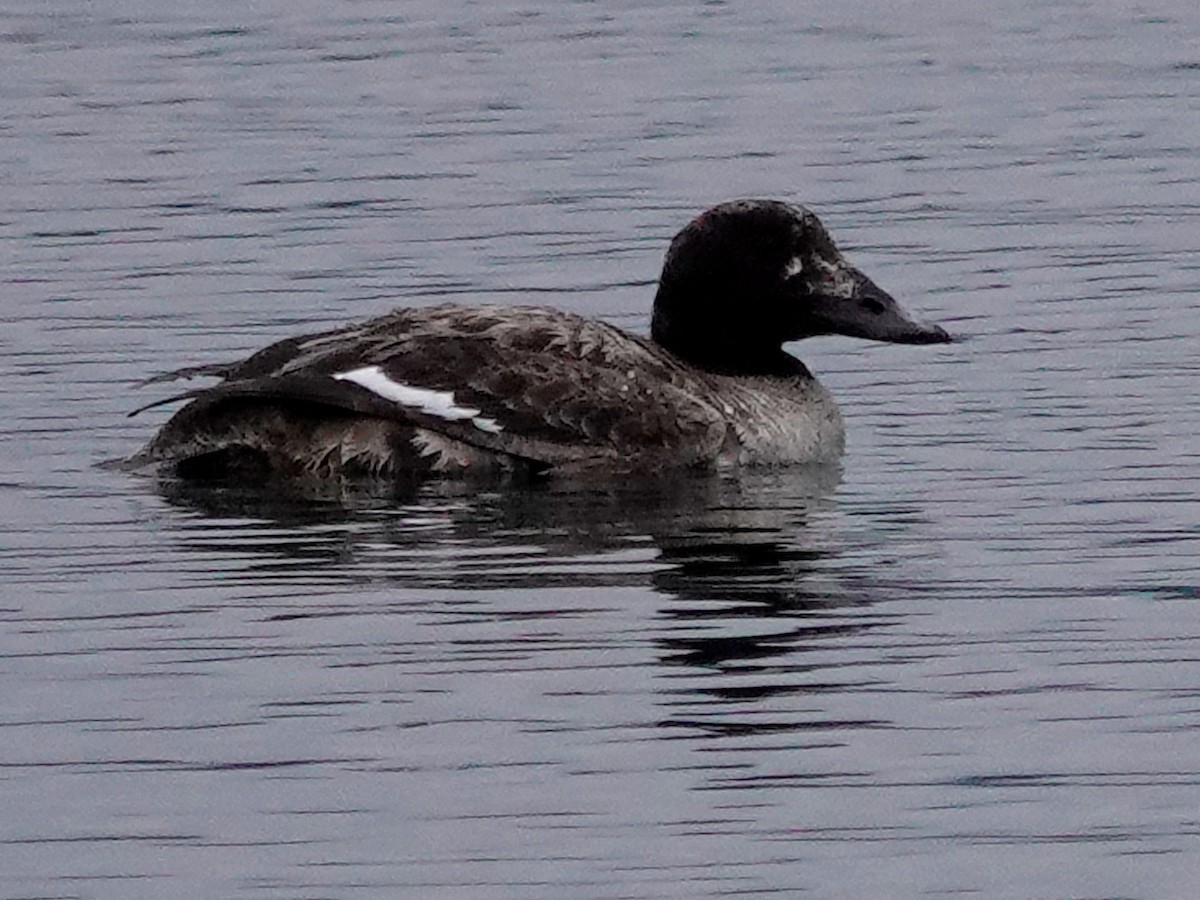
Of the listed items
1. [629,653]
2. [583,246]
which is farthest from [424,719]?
[583,246]

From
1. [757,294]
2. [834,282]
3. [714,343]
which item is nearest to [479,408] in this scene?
[714,343]

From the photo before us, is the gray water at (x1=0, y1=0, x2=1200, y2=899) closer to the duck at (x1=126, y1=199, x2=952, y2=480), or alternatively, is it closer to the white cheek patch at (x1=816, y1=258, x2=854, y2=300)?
the duck at (x1=126, y1=199, x2=952, y2=480)

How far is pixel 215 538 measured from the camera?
13.5 m

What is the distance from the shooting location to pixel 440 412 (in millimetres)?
14492

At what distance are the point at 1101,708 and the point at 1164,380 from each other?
17.8 feet

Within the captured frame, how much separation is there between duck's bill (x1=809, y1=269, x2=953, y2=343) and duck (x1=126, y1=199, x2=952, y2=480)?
13 cm

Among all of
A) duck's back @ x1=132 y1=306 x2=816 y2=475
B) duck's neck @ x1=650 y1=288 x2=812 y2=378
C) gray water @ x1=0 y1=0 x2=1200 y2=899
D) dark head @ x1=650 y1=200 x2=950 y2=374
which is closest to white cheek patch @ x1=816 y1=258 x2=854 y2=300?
dark head @ x1=650 y1=200 x2=950 y2=374

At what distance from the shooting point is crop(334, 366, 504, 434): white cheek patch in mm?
14453

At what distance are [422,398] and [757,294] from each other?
1.61 meters

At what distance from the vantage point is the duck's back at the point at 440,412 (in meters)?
14.5

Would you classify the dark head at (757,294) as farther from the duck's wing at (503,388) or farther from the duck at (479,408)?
the duck's wing at (503,388)

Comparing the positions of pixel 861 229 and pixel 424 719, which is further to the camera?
pixel 861 229

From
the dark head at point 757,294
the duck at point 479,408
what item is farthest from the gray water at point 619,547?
the dark head at point 757,294

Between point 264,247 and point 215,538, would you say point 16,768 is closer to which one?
point 215,538
